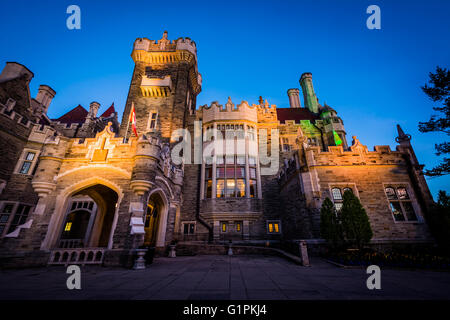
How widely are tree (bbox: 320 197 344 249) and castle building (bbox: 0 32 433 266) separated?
36.6 inches

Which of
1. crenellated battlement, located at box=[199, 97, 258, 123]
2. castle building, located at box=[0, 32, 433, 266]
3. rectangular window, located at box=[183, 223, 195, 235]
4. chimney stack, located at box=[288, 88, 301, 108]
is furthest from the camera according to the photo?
chimney stack, located at box=[288, 88, 301, 108]

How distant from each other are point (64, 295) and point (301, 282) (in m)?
5.62

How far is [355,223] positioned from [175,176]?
12.3 metres

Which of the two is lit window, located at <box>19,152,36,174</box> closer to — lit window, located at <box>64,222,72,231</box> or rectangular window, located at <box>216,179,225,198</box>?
lit window, located at <box>64,222,72,231</box>

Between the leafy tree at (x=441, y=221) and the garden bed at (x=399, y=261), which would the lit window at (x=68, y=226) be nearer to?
the garden bed at (x=399, y=261)

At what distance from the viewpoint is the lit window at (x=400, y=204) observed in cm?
1116

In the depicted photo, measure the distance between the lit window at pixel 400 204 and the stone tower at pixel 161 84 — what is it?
685 inches

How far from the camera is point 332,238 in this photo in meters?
9.45

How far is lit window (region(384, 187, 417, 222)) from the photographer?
36.6 ft

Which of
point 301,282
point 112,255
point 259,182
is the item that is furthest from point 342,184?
point 112,255

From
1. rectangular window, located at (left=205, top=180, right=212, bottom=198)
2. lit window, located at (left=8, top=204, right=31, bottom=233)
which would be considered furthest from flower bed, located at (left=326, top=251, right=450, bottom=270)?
lit window, located at (left=8, top=204, right=31, bottom=233)

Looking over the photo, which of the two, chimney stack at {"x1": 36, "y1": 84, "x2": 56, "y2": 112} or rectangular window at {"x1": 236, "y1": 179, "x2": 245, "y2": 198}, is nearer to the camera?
rectangular window at {"x1": 236, "y1": 179, "x2": 245, "y2": 198}
